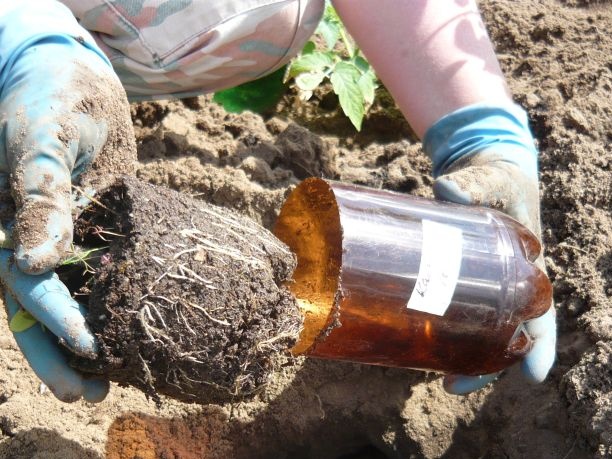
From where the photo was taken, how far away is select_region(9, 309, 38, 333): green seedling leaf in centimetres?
136

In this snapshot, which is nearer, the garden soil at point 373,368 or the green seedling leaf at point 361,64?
the garden soil at point 373,368

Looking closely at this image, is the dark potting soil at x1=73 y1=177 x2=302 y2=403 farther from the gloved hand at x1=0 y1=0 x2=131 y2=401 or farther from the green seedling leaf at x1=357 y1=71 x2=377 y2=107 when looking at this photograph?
the green seedling leaf at x1=357 y1=71 x2=377 y2=107

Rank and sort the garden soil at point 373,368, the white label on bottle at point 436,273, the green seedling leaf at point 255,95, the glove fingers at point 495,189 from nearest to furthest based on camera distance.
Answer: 1. the white label on bottle at point 436,273
2. the glove fingers at point 495,189
3. the garden soil at point 373,368
4. the green seedling leaf at point 255,95

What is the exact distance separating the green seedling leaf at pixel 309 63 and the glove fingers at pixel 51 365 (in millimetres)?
1211

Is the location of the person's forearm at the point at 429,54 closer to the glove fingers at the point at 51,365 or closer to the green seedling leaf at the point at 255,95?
the green seedling leaf at the point at 255,95

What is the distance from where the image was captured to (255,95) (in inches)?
Result: 93.8

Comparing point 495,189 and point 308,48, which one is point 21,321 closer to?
point 495,189

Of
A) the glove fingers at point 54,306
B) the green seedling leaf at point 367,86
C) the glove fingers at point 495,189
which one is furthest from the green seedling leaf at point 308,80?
the glove fingers at point 54,306

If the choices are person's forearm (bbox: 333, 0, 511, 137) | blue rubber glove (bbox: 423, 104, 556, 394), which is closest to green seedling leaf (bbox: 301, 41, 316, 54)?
person's forearm (bbox: 333, 0, 511, 137)

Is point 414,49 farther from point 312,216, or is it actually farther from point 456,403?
point 456,403

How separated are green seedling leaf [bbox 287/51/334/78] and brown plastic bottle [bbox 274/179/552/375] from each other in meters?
0.78

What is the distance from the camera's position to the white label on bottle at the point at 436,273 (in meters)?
1.45

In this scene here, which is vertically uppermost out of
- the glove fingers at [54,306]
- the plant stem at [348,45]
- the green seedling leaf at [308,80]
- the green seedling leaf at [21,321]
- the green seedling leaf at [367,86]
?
the glove fingers at [54,306]

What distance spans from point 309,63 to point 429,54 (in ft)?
1.61
